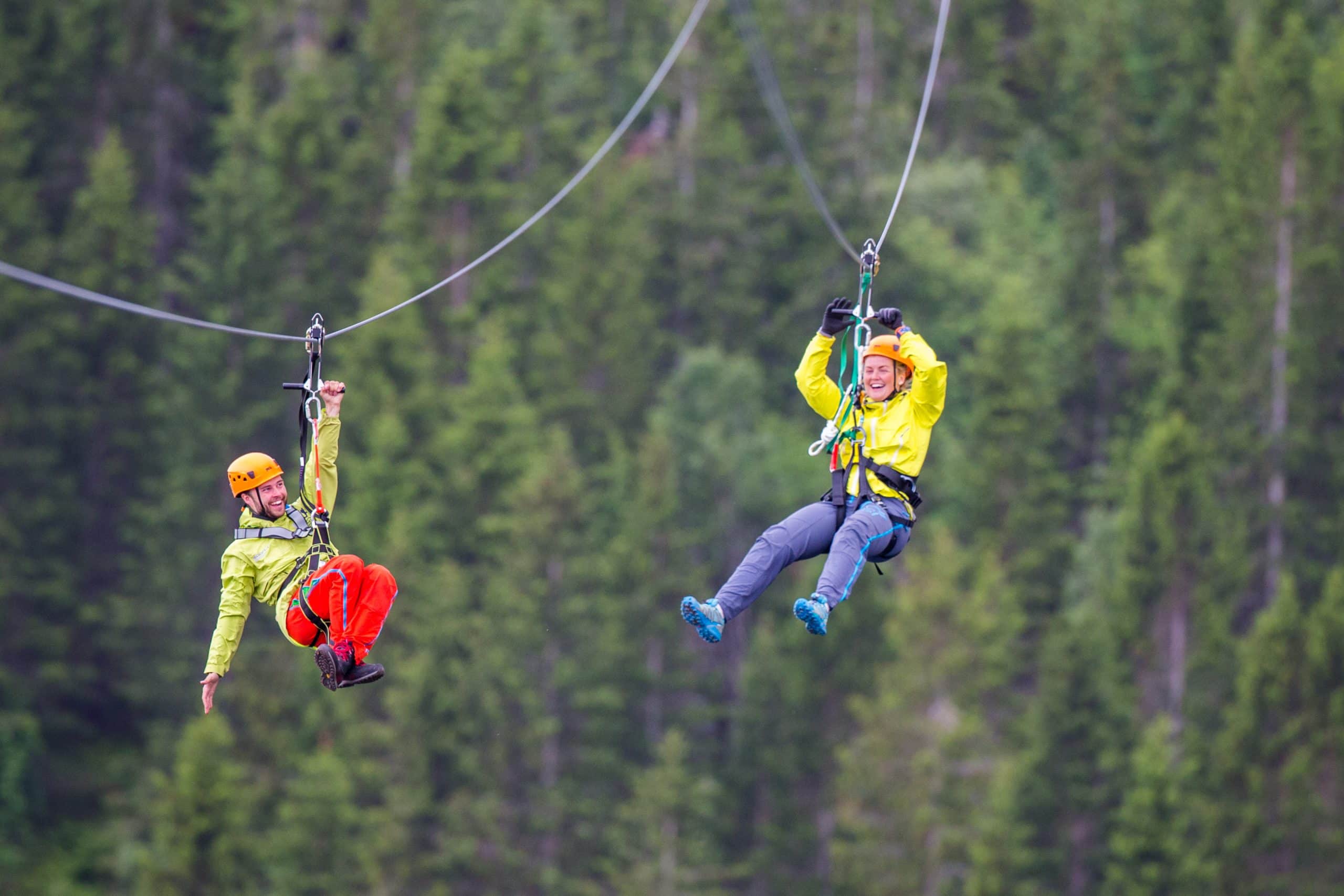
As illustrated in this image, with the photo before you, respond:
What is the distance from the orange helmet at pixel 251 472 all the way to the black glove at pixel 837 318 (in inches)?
146

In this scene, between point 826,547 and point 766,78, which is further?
point 766,78

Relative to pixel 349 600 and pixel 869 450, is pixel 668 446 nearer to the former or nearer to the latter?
pixel 869 450

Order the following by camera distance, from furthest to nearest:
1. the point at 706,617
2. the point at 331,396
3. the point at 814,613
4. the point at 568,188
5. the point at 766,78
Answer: the point at 766,78 → the point at 568,188 → the point at 331,396 → the point at 814,613 → the point at 706,617

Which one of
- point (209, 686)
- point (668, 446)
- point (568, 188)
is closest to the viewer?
point (209, 686)

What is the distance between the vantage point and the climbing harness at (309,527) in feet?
47.6

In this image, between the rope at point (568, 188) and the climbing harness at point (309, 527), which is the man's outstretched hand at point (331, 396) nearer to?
the climbing harness at point (309, 527)

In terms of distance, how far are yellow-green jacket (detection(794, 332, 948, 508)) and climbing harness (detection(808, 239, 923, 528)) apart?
25mm

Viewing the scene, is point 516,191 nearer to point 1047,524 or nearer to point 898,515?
point 1047,524

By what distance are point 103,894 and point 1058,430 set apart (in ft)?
93.0

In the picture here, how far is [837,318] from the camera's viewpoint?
48.6 feet

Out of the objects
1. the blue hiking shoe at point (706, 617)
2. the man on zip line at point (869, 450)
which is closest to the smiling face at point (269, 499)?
the man on zip line at point (869, 450)

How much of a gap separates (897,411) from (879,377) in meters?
0.26

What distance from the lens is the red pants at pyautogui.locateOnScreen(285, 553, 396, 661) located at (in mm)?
14609

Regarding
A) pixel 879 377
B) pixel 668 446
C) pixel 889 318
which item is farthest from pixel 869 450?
pixel 668 446
